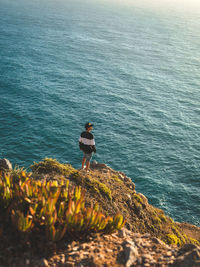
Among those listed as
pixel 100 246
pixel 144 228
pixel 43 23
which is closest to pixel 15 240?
pixel 100 246

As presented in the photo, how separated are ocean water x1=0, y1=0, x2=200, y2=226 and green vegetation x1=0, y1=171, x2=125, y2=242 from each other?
22.7 metres

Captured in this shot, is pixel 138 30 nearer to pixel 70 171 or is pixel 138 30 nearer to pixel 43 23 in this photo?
pixel 43 23

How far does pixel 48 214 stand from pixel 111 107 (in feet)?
151

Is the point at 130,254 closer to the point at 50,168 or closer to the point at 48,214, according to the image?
the point at 48,214

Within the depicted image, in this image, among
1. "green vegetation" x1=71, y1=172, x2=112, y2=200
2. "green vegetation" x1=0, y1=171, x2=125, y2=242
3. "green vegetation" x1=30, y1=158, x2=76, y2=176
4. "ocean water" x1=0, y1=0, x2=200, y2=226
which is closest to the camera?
"green vegetation" x1=0, y1=171, x2=125, y2=242

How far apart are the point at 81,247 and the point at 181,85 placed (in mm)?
67283

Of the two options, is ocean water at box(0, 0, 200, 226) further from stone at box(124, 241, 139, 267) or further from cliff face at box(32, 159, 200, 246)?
stone at box(124, 241, 139, 267)

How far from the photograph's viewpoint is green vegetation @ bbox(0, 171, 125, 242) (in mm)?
7121

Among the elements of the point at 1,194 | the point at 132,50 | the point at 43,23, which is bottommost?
the point at 1,194

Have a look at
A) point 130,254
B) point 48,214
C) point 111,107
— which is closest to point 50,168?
point 48,214

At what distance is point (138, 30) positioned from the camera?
141 meters

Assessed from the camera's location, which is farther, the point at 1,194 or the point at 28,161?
the point at 28,161

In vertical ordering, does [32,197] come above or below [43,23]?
below

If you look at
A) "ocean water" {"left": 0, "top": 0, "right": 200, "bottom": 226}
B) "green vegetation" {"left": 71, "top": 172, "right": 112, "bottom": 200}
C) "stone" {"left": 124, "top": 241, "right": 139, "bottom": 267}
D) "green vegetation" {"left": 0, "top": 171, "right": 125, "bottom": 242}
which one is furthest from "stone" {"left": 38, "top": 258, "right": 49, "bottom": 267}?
"ocean water" {"left": 0, "top": 0, "right": 200, "bottom": 226}
